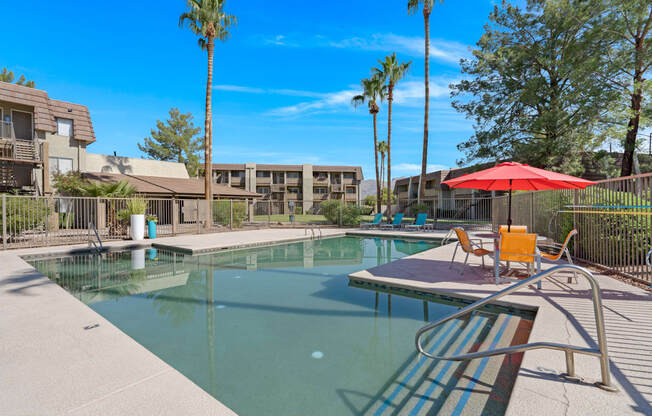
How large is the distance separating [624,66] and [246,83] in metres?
24.9

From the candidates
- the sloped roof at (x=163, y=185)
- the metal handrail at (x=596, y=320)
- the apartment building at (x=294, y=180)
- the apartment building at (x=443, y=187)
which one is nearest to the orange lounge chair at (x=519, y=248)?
the metal handrail at (x=596, y=320)

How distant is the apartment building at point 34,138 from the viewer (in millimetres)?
15992

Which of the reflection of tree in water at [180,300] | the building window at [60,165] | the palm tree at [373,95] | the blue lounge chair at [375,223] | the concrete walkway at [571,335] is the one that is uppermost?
the palm tree at [373,95]

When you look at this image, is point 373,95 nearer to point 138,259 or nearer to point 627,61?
point 627,61

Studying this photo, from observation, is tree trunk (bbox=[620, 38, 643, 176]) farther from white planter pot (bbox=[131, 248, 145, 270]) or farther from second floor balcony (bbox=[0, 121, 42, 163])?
second floor balcony (bbox=[0, 121, 42, 163])

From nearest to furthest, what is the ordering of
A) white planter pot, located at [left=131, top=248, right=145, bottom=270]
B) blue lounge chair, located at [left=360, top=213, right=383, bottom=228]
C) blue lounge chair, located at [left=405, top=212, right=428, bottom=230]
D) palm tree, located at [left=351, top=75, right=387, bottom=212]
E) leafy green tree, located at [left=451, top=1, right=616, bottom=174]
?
1. white planter pot, located at [left=131, top=248, right=145, bottom=270]
2. leafy green tree, located at [left=451, top=1, right=616, bottom=174]
3. blue lounge chair, located at [left=405, top=212, right=428, bottom=230]
4. blue lounge chair, located at [left=360, top=213, right=383, bottom=228]
5. palm tree, located at [left=351, top=75, right=387, bottom=212]

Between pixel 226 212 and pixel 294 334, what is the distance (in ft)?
49.6

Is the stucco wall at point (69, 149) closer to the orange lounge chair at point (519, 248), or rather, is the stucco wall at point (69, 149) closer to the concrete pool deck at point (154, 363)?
the concrete pool deck at point (154, 363)

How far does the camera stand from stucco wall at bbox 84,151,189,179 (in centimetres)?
2177

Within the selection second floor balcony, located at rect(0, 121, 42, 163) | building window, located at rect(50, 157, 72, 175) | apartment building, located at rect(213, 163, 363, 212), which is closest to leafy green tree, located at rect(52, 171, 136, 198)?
building window, located at rect(50, 157, 72, 175)

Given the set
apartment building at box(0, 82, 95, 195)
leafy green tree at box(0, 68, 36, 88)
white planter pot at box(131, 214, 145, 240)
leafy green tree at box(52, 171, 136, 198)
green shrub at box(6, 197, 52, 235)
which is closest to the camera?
green shrub at box(6, 197, 52, 235)

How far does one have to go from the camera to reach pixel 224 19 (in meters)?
18.5

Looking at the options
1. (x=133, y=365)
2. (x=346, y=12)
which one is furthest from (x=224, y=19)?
(x=133, y=365)

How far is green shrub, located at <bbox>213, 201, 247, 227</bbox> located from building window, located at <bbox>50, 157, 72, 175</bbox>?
936 centimetres
